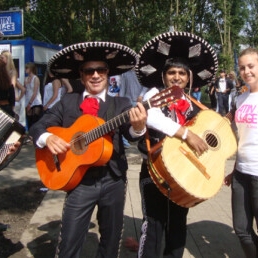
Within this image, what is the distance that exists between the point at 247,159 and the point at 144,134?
32.4 inches

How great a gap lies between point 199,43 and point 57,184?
1483mm

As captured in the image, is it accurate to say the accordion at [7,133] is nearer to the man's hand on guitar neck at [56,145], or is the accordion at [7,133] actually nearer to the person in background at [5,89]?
the man's hand on guitar neck at [56,145]

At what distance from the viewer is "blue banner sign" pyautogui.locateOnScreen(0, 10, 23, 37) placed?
8.22m

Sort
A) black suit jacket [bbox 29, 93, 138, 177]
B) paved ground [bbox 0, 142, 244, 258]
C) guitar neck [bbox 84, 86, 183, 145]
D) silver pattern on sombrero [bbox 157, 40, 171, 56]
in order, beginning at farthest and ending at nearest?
paved ground [bbox 0, 142, 244, 258], silver pattern on sombrero [bbox 157, 40, 171, 56], black suit jacket [bbox 29, 93, 138, 177], guitar neck [bbox 84, 86, 183, 145]

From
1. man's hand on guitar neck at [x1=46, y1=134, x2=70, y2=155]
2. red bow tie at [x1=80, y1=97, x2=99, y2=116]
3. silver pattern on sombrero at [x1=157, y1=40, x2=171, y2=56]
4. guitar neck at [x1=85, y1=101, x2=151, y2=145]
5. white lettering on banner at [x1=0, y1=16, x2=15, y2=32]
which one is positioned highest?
white lettering on banner at [x1=0, y1=16, x2=15, y2=32]

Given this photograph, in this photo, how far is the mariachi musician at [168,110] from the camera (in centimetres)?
289

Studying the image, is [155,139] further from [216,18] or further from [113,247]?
[216,18]

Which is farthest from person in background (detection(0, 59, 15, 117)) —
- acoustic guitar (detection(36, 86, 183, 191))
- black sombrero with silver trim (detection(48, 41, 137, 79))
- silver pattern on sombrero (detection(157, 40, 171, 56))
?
silver pattern on sombrero (detection(157, 40, 171, 56))

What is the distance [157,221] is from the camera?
118 inches

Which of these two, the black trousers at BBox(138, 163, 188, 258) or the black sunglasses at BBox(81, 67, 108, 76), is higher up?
the black sunglasses at BBox(81, 67, 108, 76)

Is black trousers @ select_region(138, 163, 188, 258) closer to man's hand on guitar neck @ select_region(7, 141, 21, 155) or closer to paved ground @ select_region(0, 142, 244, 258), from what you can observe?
paved ground @ select_region(0, 142, 244, 258)

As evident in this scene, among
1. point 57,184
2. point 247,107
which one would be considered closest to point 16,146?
point 57,184

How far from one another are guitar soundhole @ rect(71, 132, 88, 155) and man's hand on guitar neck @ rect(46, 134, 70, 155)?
0.07 metres

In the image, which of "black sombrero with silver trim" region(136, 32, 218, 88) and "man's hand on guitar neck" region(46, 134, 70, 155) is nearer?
"man's hand on guitar neck" region(46, 134, 70, 155)
